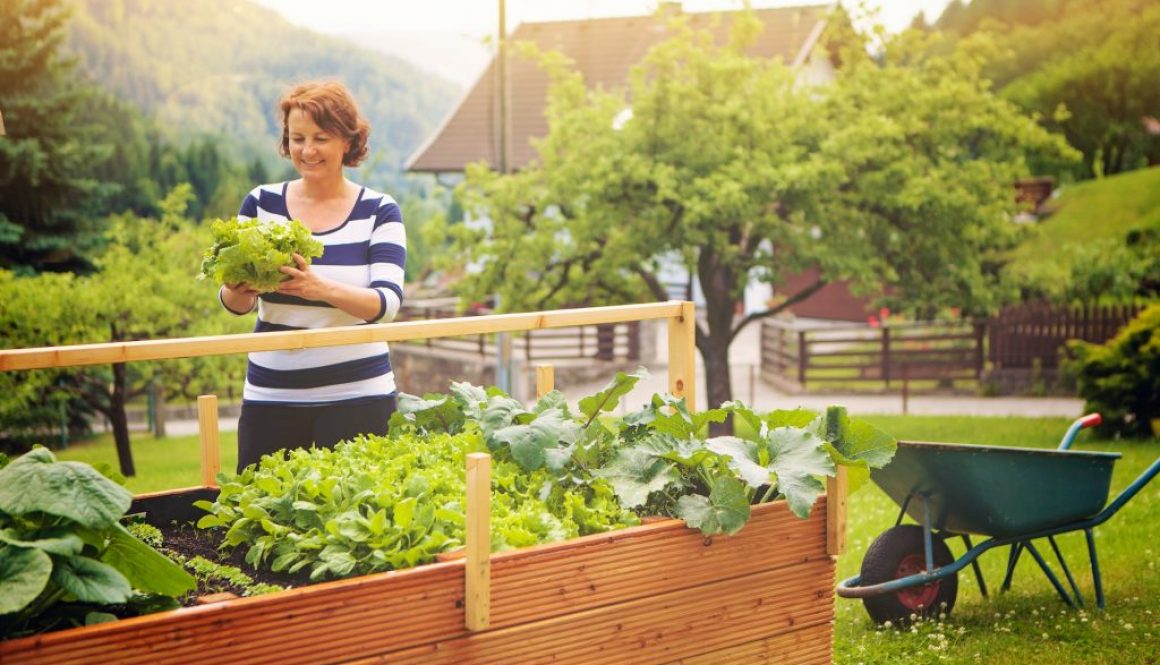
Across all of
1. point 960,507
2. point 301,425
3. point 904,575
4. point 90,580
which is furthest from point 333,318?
point 904,575

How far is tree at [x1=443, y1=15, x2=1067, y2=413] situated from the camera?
12844 mm

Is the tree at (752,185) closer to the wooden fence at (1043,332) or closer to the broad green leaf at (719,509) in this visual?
the wooden fence at (1043,332)

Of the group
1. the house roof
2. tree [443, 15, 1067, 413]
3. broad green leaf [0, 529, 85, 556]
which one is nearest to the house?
the house roof

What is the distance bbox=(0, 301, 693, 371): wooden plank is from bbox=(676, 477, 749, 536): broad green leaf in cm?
51

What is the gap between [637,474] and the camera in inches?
117

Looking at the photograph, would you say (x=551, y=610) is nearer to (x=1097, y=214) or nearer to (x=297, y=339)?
(x=297, y=339)

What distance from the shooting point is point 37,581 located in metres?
2.11

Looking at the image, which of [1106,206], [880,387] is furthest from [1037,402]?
[1106,206]

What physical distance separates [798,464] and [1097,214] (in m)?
29.7

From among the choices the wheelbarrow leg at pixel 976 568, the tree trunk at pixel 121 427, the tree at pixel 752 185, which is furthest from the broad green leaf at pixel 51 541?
the tree trunk at pixel 121 427

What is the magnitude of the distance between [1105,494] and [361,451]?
307 cm

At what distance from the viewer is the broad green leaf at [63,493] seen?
223 cm

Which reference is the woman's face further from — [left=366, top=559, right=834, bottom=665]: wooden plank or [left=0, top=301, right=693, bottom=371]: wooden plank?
[left=366, top=559, right=834, bottom=665]: wooden plank

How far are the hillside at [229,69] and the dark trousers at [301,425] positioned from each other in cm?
3712
